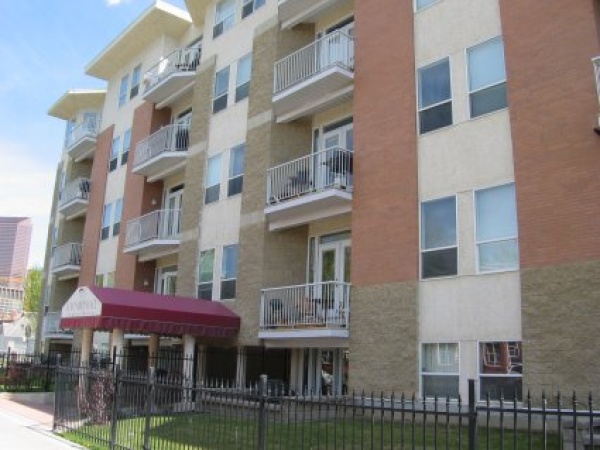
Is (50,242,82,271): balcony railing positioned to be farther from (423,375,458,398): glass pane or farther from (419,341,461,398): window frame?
(423,375,458,398): glass pane

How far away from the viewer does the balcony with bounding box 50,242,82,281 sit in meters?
34.5

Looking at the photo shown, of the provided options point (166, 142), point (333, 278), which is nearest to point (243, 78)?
point (166, 142)

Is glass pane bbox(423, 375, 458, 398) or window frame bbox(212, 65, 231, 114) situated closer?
glass pane bbox(423, 375, 458, 398)

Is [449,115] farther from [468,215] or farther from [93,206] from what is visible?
[93,206]

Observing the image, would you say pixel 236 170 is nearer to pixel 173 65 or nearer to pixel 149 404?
pixel 173 65

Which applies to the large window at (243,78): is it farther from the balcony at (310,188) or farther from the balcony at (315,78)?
the balcony at (310,188)

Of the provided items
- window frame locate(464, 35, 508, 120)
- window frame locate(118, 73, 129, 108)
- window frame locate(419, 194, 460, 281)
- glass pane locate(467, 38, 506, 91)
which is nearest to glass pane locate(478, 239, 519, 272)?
window frame locate(419, 194, 460, 281)

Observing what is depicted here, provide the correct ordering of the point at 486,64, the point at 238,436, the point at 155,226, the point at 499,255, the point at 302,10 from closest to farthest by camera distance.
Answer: the point at 238,436 < the point at 499,255 < the point at 486,64 < the point at 302,10 < the point at 155,226

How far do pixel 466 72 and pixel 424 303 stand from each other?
18.1ft

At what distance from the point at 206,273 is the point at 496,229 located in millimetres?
12095

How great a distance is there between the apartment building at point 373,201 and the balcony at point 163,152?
10 cm

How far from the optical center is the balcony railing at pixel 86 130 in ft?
117

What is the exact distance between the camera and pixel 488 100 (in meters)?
14.4

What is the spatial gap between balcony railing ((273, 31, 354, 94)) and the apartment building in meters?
0.07
